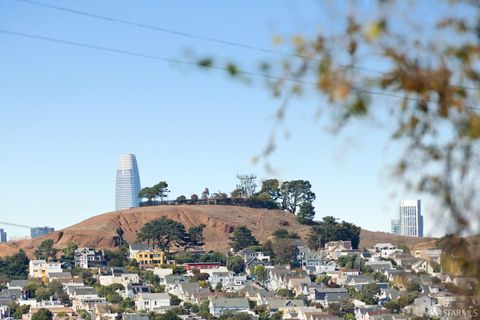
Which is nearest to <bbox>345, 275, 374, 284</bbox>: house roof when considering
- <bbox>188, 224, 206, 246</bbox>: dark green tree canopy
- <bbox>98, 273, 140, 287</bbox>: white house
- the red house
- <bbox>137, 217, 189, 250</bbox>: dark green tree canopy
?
the red house

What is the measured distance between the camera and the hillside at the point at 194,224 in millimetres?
79188

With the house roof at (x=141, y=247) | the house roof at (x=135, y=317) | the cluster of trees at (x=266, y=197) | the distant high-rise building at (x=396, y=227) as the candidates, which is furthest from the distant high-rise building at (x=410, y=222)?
the house roof at (x=135, y=317)

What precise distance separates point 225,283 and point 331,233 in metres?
16.2

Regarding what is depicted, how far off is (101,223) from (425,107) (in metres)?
81.0

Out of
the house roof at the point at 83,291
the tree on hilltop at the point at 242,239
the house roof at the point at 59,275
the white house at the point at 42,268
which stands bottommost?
the house roof at the point at 83,291

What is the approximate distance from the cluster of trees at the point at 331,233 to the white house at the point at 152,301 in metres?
19.9

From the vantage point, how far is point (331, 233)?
2960 inches

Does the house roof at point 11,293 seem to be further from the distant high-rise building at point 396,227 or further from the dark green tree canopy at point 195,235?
the distant high-rise building at point 396,227

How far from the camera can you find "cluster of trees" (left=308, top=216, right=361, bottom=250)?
7431 centimetres

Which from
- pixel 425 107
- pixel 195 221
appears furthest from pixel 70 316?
pixel 425 107

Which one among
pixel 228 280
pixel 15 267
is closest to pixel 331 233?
pixel 228 280

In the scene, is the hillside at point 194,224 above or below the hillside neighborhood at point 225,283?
above

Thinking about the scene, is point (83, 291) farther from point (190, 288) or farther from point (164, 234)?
point (164, 234)

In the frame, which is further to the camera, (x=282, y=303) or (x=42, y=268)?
(x=42, y=268)
